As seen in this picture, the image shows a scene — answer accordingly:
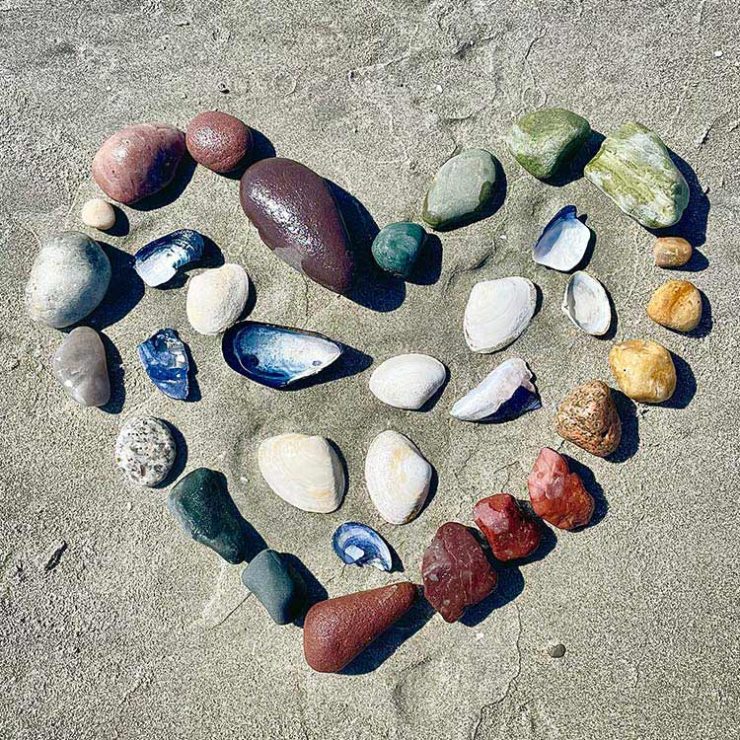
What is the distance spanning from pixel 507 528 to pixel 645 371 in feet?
2.62

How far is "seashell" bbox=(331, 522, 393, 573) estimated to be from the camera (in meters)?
2.50

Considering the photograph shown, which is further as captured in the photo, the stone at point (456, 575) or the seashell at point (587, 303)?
the seashell at point (587, 303)

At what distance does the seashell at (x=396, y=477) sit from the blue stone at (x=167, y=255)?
1.05m

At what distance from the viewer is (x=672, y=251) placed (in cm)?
247

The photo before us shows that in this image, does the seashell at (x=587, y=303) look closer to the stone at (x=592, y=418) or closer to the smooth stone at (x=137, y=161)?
the stone at (x=592, y=418)

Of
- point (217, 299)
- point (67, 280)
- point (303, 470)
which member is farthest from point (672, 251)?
point (67, 280)

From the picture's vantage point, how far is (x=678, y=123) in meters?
2.59

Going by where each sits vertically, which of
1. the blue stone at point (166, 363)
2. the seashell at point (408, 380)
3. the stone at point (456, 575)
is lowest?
the stone at point (456, 575)

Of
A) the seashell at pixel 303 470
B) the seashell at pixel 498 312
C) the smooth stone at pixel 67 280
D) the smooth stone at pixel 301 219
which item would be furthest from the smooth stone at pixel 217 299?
the seashell at pixel 498 312

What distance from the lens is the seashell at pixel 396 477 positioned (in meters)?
2.47

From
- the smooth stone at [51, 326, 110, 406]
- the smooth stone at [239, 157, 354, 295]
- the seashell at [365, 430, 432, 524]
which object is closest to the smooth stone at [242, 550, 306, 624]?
the seashell at [365, 430, 432, 524]

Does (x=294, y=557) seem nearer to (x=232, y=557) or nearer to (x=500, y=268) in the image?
(x=232, y=557)

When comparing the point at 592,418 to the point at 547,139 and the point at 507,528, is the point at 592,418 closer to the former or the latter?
the point at 507,528

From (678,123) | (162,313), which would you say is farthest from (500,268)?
(162,313)
